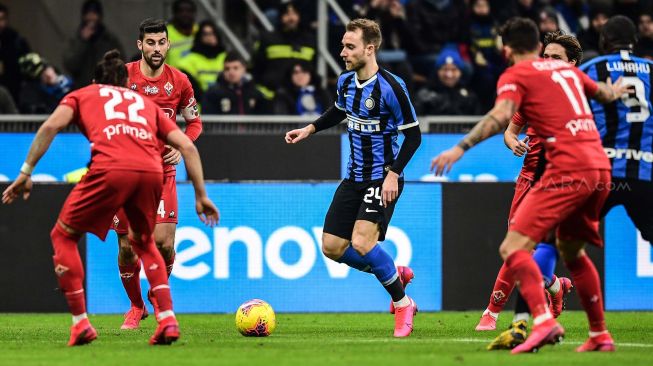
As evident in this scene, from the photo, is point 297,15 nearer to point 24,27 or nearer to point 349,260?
point 24,27

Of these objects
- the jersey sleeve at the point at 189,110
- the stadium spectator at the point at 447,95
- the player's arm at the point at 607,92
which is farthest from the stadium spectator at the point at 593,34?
the player's arm at the point at 607,92

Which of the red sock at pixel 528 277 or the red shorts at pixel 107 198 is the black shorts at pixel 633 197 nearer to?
the red sock at pixel 528 277

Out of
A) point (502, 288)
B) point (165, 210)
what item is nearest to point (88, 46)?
point (165, 210)

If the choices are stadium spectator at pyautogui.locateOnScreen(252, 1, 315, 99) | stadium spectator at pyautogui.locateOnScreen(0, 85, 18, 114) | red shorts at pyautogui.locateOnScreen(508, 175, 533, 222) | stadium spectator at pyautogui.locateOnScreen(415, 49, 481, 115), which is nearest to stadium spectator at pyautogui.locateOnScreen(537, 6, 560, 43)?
stadium spectator at pyautogui.locateOnScreen(415, 49, 481, 115)

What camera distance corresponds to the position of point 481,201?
45.9 feet

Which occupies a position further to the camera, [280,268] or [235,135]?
[235,135]

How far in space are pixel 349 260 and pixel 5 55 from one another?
8190 millimetres

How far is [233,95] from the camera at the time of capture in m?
16.4

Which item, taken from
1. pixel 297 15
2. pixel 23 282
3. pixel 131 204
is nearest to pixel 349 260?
pixel 131 204

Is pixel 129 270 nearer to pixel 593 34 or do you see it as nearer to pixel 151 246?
pixel 151 246

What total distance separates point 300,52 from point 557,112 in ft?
30.8

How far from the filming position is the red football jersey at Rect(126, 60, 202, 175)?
11.3 m

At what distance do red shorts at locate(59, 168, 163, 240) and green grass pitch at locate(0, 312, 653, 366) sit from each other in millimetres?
884

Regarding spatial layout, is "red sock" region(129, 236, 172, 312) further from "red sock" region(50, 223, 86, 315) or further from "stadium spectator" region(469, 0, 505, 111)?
"stadium spectator" region(469, 0, 505, 111)
